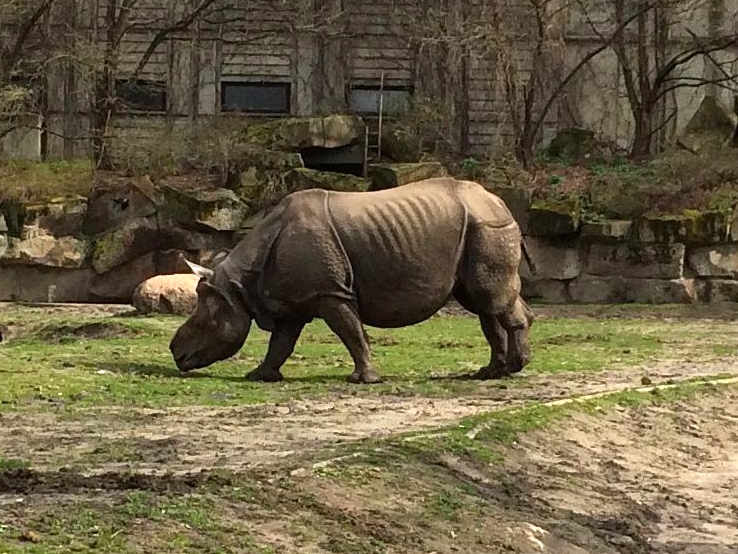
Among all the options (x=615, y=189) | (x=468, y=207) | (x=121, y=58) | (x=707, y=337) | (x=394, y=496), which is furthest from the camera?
(x=121, y=58)

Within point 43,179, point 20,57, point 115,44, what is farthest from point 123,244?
point 20,57

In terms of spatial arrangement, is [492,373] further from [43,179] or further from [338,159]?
[338,159]

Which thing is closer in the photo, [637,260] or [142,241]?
[637,260]

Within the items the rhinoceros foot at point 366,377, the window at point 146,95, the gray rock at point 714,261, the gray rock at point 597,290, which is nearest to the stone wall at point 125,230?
the gray rock at point 597,290

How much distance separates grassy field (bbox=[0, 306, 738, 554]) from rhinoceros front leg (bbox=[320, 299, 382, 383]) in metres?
0.22

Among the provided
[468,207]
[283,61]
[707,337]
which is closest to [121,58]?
[283,61]

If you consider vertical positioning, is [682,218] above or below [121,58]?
below

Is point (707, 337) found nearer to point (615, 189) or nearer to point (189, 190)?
point (615, 189)

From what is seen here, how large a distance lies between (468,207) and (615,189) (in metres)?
12.4

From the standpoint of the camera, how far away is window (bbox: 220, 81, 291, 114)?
91.5ft

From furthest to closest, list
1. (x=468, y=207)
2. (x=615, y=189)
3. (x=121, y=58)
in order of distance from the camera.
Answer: (x=121, y=58) → (x=615, y=189) → (x=468, y=207)

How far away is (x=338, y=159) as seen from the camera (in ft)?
84.1

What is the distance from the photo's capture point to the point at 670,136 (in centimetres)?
2781

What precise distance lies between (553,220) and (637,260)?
55.7 inches
